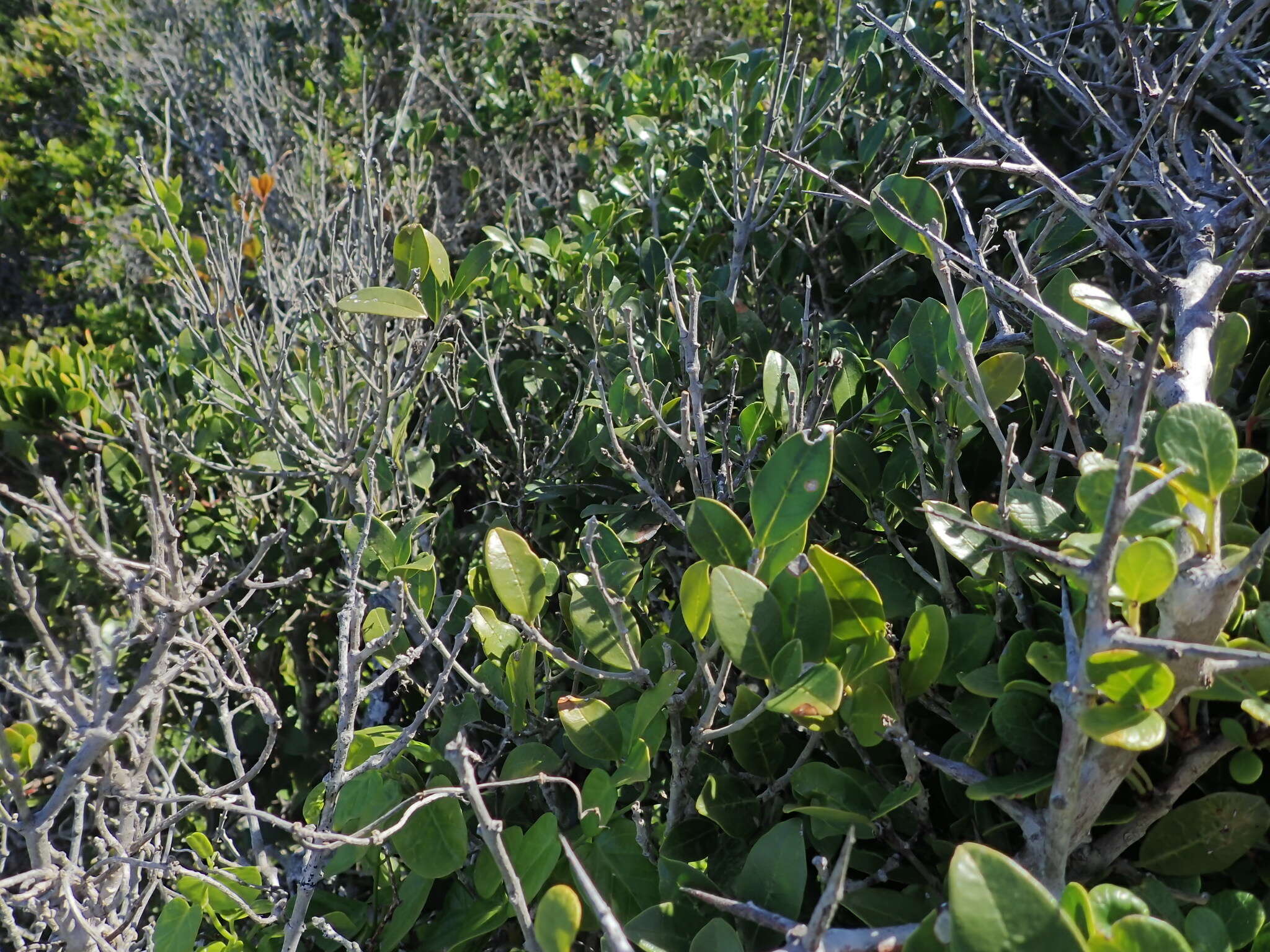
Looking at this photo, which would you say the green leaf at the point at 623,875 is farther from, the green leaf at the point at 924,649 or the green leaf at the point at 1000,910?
the green leaf at the point at 1000,910

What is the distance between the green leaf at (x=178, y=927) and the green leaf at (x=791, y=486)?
88 centimetres

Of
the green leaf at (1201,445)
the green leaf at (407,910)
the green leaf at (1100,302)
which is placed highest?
the green leaf at (1100,302)

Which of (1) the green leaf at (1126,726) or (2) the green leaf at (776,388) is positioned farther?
(2) the green leaf at (776,388)

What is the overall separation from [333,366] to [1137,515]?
2070mm

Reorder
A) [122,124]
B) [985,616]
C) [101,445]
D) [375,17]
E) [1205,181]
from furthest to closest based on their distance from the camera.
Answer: [122,124] → [375,17] → [101,445] → [1205,181] → [985,616]

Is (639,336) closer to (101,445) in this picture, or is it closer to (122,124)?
(101,445)

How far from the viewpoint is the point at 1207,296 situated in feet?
3.16

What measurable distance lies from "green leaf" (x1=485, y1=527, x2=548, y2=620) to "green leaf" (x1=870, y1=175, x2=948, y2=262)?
629mm

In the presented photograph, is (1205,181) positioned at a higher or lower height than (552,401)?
higher

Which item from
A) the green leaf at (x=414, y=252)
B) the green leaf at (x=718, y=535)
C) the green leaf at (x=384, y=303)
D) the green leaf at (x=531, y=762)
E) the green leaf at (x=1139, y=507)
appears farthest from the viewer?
the green leaf at (x=414, y=252)

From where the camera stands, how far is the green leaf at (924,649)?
3.18 feet

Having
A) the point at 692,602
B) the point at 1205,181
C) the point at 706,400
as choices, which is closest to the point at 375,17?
the point at 706,400

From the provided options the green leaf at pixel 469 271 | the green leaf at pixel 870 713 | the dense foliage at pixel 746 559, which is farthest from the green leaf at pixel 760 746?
the green leaf at pixel 469 271

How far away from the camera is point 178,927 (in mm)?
1167
